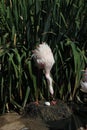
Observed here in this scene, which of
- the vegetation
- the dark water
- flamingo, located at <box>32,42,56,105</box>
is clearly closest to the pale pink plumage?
flamingo, located at <box>32,42,56,105</box>

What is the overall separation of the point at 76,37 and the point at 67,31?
152 millimetres

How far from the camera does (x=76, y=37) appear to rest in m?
5.18

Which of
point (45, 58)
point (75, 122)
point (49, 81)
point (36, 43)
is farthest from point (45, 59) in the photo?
point (75, 122)

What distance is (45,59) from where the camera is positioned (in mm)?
4656

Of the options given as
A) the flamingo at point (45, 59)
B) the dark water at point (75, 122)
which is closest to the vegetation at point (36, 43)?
the flamingo at point (45, 59)

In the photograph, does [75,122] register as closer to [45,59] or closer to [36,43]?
[45,59]

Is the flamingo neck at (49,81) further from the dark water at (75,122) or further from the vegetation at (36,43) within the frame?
the dark water at (75,122)

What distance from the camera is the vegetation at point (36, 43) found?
191 inches

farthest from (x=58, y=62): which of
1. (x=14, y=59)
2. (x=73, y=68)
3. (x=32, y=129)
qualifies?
(x=32, y=129)

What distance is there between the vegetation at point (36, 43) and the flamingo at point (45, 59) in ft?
0.50

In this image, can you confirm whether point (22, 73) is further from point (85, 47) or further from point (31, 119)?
point (85, 47)

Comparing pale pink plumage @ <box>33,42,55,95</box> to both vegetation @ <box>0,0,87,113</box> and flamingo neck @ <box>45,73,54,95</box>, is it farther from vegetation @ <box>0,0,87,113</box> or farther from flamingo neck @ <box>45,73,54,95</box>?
vegetation @ <box>0,0,87,113</box>

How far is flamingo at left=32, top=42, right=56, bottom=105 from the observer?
4656 millimetres

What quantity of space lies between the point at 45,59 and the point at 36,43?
0.42 m
